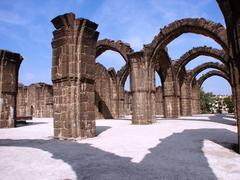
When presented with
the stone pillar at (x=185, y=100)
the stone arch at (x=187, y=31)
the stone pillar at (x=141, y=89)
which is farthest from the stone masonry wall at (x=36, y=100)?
the stone arch at (x=187, y=31)

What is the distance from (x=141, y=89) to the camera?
44.6ft

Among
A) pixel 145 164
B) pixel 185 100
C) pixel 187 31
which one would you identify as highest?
pixel 187 31

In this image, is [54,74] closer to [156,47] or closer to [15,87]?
[15,87]

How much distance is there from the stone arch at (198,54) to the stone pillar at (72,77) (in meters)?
13.3

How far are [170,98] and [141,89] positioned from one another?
5.43 meters

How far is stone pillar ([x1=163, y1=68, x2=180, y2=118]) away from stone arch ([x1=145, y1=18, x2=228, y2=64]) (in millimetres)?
4937

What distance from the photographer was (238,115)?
4684 mm

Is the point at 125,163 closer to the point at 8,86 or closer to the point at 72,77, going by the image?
the point at 72,77

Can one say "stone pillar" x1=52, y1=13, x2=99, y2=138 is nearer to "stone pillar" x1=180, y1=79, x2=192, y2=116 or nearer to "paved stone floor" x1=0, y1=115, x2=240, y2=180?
"paved stone floor" x1=0, y1=115, x2=240, y2=180

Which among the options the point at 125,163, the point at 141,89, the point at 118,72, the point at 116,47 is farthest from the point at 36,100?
the point at 125,163

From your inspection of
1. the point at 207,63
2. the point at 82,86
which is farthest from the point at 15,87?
the point at 207,63

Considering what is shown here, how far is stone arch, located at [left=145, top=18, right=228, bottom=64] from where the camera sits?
11969mm

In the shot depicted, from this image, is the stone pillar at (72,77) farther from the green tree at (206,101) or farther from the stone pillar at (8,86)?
the green tree at (206,101)

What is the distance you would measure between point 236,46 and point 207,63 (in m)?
20.7
